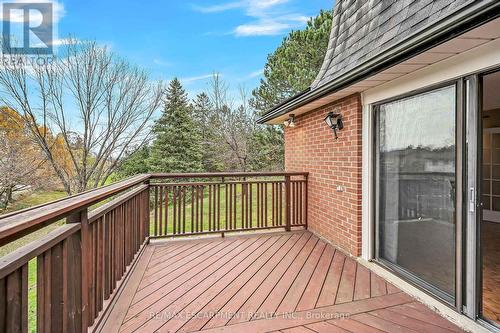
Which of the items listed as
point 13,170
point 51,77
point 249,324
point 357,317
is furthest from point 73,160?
point 357,317

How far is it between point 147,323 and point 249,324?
2.70ft

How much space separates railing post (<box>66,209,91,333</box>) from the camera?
64.8 inches

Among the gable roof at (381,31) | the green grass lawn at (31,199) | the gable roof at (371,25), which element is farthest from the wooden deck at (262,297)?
the green grass lawn at (31,199)

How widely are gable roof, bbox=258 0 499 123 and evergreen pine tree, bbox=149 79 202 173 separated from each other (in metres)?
9.43

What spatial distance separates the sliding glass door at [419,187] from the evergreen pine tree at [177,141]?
1168 centimetres

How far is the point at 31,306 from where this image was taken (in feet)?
12.4

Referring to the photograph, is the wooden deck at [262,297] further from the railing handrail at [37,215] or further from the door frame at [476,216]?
the railing handrail at [37,215]

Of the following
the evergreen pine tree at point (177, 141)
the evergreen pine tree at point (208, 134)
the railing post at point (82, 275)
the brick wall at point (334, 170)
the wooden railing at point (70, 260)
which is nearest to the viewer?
the wooden railing at point (70, 260)

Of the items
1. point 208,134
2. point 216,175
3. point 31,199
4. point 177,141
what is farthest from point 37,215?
point 177,141

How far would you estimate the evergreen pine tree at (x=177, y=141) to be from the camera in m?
13.8

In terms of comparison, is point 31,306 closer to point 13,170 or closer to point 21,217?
point 21,217

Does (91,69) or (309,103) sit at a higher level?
(91,69)

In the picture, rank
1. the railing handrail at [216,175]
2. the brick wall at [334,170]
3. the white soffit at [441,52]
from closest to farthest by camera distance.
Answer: the white soffit at [441,52]
the brick wall at [334,170]
the railing handrail at [216,175]

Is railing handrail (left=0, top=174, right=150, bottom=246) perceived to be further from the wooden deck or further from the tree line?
the tree line
